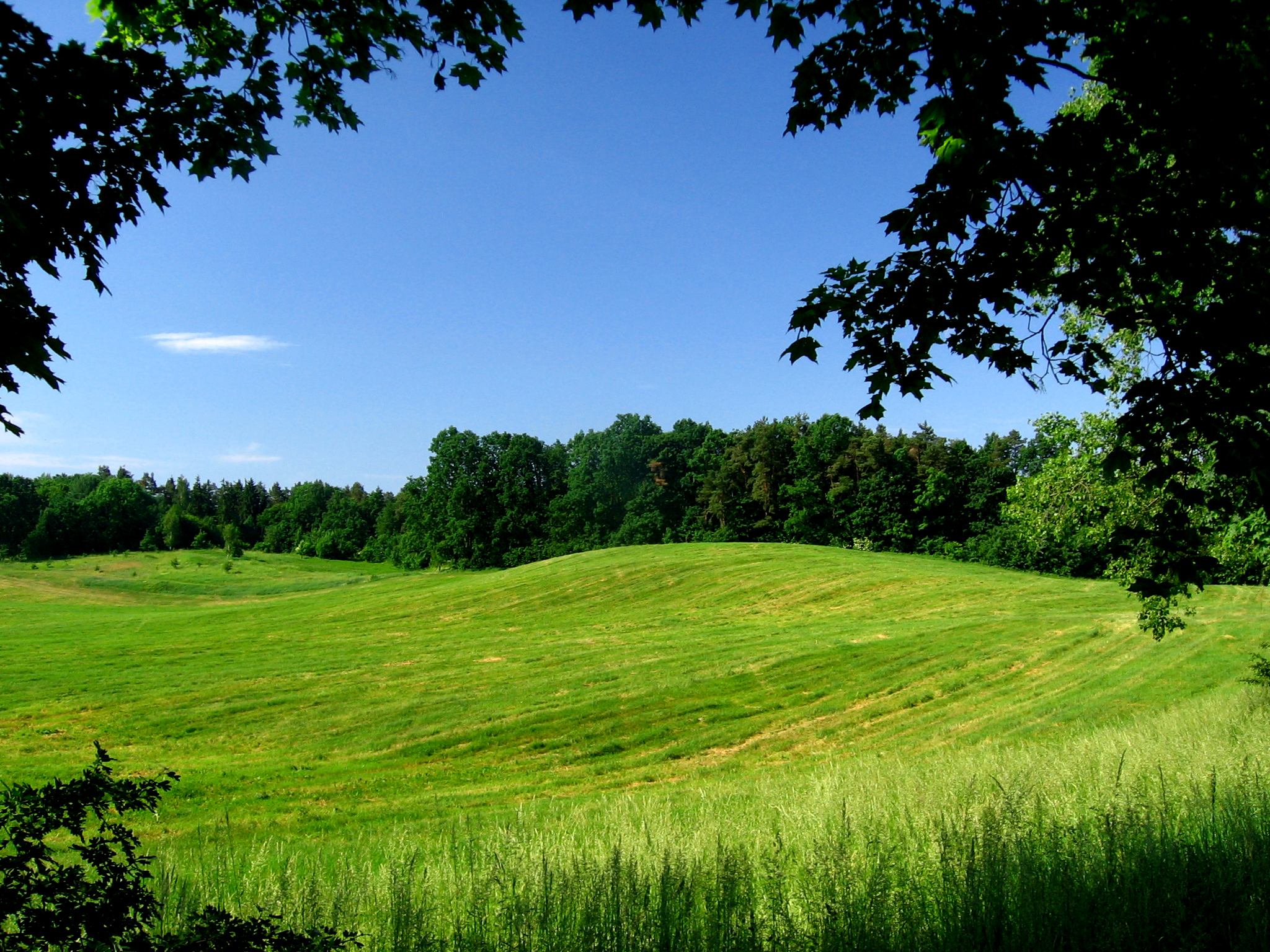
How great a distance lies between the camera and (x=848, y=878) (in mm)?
4523

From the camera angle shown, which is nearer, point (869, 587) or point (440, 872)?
point (440, 872)

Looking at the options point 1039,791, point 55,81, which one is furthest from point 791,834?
point 55,81

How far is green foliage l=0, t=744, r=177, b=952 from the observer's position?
3045 millimetres

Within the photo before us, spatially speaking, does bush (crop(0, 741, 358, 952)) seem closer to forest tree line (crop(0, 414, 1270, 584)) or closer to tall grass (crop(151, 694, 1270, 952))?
tall grass (crop(151, 694, 1270, 952))

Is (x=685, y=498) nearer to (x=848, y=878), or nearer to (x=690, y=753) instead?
(x=690, y=753)

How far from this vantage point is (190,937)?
130 inches

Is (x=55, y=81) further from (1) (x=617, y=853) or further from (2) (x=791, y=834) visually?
(2) (x=791, y=834)

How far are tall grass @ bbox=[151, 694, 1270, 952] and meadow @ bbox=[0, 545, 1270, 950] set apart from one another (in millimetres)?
28

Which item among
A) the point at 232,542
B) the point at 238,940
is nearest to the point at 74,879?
the point at 238,940

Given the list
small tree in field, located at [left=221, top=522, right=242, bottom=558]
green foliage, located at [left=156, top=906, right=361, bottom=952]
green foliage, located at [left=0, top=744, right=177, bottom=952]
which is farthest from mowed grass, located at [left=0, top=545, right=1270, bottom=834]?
small tree in field, located at [left=221, top=522, right=242, bottom=558]

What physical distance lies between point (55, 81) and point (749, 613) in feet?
117

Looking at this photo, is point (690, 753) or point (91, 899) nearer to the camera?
point (91, 899)

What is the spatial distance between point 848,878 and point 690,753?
467 inches

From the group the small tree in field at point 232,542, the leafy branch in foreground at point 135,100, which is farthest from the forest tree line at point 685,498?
the leafy branch in foreground at point 135,100
